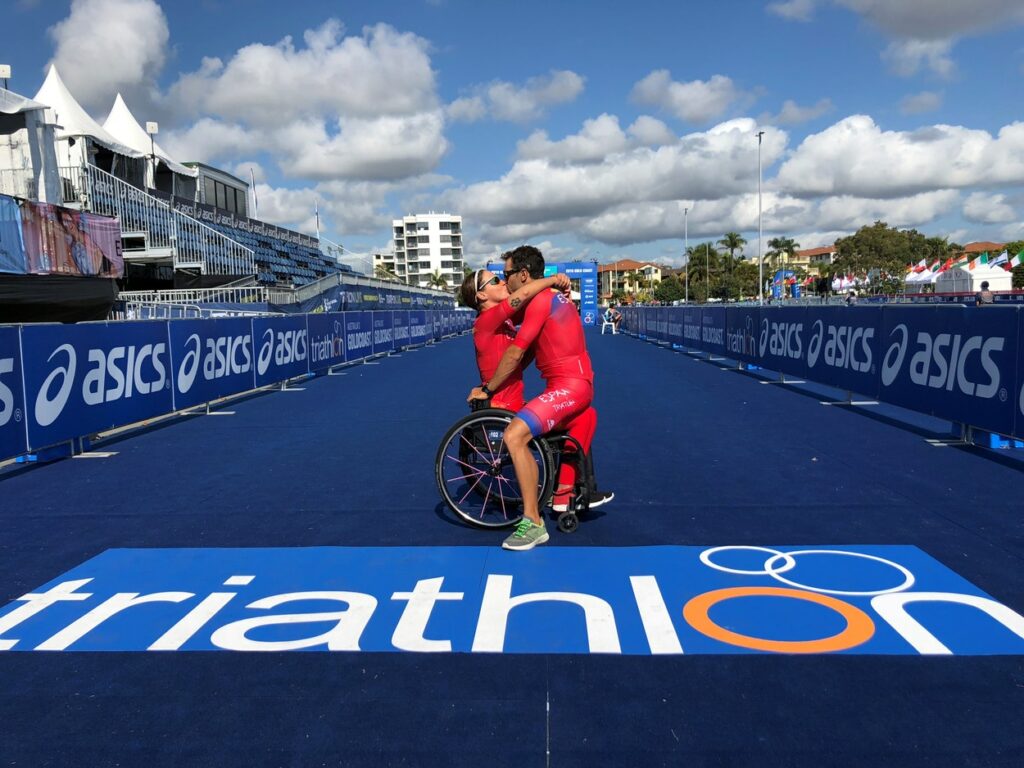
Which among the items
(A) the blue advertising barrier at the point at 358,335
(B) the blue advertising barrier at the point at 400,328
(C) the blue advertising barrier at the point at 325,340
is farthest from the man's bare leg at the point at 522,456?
(B) the blue advertising barrier at the point at 400,328

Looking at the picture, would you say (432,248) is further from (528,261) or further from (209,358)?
(528,261)

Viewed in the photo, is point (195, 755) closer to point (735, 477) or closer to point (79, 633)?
point (79, 633)

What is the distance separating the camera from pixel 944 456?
304 inches

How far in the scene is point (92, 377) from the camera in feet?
29.3

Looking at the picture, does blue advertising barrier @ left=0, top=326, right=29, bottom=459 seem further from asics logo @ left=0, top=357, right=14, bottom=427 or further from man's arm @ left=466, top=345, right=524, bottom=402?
man's arm @ left=466, top=345, right=524, bottom=402

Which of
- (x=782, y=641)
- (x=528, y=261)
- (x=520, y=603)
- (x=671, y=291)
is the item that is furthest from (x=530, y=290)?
(x=671, y=291)

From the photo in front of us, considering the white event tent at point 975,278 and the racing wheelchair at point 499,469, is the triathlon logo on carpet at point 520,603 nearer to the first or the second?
the racing wheelchair at point 499,469

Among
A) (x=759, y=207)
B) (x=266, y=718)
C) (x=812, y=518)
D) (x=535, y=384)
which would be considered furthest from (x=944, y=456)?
(x=759, y=207)

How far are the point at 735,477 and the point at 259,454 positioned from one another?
5066 mm

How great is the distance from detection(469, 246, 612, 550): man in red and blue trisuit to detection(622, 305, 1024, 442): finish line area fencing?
16.7 ft

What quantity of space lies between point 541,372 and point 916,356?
6.77 metres

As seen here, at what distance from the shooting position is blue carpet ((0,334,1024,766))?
2762 millimetres

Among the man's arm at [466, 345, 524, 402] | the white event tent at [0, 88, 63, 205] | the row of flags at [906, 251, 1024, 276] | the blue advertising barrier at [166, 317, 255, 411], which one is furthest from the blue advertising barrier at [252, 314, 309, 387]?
the row of flags at [906, 251, 1024, 276]

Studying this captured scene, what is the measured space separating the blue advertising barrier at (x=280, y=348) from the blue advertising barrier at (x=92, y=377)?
381 centimetres
